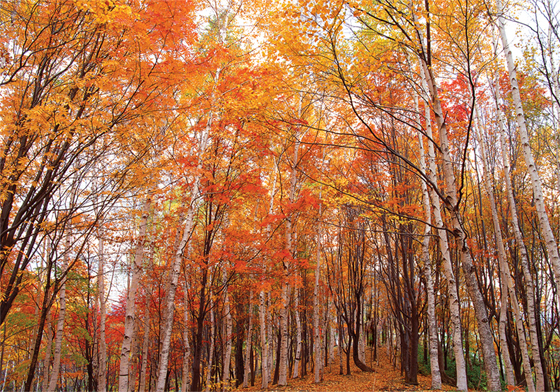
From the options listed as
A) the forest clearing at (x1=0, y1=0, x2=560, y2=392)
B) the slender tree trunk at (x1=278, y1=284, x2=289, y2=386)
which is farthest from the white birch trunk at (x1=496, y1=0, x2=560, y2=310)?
the slender tree trunk at (x1=278, y1=284, x2=289, y2=386)

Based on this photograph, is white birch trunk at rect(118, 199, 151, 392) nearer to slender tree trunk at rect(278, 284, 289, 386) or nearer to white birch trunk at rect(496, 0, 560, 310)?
slender tree trunk at rect(278, 284, 289, 386)

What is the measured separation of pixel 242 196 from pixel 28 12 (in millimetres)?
5016

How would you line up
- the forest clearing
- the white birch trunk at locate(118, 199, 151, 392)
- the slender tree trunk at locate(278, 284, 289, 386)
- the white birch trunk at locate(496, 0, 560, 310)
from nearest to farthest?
the forest clearing, the white birch trunk at locate(496, 0, 560, 310), the white birch trunk at locate(118, 199, 151, 392), the slender tree trunk at locate(278, 284, 289, 386)

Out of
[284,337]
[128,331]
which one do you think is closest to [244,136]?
[128,331]

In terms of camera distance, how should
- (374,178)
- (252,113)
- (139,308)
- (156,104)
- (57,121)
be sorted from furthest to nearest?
(139,308) → (374,178) → (252,113) → (156,104) → (57,121)

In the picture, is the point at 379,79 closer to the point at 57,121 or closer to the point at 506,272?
the point at 506,272

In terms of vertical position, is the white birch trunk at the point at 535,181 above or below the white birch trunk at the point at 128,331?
above

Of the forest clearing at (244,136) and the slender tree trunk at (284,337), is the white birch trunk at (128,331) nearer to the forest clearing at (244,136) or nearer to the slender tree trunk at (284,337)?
the forest clearing at (244,136)

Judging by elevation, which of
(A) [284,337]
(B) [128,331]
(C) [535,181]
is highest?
(C) [535,181]

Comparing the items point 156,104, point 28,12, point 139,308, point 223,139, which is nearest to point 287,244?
point 223,139

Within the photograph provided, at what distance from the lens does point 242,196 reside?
757 cm

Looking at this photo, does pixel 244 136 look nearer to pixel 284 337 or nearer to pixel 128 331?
pixel 128 331

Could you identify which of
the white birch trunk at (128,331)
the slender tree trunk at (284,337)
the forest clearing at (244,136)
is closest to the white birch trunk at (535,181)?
the forest clearing at (244,136)

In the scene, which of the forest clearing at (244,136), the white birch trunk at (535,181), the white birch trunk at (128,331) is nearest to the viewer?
the forest clearing at (244,136)
